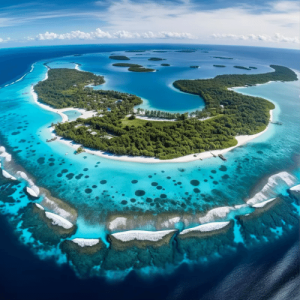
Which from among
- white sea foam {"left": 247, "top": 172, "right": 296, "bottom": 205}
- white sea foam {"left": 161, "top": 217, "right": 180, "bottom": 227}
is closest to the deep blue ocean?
white sea foam {"left": 247, "top": 172, "right": 296, "bottom": 205}

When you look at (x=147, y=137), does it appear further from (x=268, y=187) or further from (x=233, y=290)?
(x=233, y=290)

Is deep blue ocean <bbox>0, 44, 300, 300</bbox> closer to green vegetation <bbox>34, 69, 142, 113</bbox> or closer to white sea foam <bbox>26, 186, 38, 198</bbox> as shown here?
white sea foam <bbox>26, 186, 38, 198</bbox>

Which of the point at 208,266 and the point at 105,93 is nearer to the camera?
the point at 208,266

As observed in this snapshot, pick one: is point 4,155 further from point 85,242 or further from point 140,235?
point 140,235

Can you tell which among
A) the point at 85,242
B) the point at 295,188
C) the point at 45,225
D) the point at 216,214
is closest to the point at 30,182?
the point at 45,225

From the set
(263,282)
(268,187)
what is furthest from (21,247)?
(268,187)

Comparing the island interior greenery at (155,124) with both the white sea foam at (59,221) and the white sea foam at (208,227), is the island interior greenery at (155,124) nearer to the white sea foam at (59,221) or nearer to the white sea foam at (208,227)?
the white sea foam at (208,227)

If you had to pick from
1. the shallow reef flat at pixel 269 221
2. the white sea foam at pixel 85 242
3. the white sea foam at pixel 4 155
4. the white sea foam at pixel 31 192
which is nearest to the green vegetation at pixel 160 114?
the shallow reef flat at pixel 269 221
